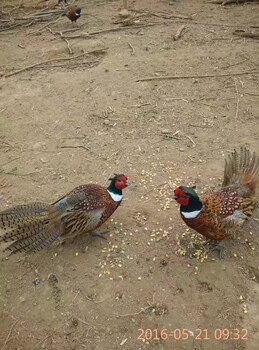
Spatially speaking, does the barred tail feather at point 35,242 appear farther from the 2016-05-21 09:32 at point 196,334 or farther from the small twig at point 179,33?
the small twig at point 179,33

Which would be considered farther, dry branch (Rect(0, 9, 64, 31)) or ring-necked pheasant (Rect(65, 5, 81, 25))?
dry branch (Rect(0, 9, 64, 31))

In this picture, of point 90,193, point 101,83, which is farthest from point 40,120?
point 90,193

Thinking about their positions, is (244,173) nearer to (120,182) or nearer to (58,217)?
(120,182)

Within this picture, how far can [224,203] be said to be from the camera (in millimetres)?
3223


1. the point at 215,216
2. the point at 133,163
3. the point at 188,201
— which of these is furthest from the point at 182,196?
the point at 133,163

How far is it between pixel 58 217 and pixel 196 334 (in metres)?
1.43

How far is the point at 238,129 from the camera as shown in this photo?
15.7ft

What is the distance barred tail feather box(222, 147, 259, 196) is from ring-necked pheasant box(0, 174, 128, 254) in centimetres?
98

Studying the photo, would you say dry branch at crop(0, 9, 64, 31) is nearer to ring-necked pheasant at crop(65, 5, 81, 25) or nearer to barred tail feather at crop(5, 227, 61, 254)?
ring-necked pheasant at crop(65, 5, 81, 25)

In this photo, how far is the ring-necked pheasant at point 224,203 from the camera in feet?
10.1

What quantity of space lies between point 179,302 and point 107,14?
7232 millimetres

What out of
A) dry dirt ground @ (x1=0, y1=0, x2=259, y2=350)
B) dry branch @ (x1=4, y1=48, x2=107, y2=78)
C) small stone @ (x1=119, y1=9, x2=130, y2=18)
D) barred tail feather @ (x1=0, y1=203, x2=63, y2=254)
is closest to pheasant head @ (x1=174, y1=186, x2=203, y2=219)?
dry dirt ground @ (x1=0, y1=0, x2=259, y2=350)

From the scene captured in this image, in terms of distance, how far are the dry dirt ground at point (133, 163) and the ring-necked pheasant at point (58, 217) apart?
25 cm

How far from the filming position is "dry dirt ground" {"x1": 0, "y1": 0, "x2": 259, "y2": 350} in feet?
9.53
